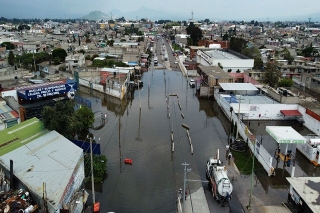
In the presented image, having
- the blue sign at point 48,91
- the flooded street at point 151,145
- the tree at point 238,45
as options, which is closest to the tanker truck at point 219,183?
the flooded street at point 151,145

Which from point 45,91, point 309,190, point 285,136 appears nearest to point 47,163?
point 309,190

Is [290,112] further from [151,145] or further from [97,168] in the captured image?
[97,168]

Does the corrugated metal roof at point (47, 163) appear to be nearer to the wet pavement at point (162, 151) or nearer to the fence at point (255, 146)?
the wet pavement at point (162, 151)

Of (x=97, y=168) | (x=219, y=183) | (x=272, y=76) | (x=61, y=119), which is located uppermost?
(x=61, y=119)

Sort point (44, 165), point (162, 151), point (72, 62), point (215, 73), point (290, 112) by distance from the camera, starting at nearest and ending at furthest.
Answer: point (44, 165), point (162, 151), point (290, 112), point (215, 73), point (72, 62)

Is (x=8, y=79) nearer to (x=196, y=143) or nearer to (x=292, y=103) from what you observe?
(x=196, y=143)

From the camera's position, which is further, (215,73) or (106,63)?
(106,63)

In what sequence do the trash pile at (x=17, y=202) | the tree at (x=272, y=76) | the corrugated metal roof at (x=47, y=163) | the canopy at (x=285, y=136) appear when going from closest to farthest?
the trash pile at (x=17, y=202) < the corrugated metal roof at (x=47, y=163) < the canopy at (x=285, y=136) < the tree at (x=272, y=76)
